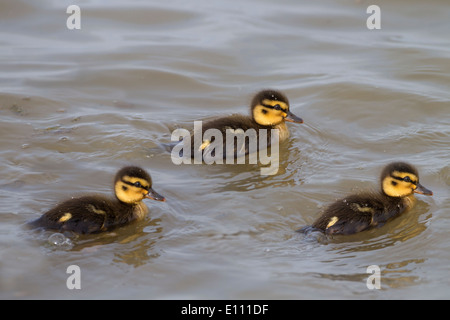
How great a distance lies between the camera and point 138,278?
4398mm

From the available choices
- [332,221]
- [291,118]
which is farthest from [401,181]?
[291,118]

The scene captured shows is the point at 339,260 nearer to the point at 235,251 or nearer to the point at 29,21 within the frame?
the point at 235,251

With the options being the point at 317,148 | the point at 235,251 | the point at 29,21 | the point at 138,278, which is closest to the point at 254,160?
the point at 317,148

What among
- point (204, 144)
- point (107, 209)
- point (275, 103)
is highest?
point (275, 103)

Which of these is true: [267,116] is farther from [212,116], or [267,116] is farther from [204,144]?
[204,144]

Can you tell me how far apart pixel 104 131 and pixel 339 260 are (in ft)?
9.01

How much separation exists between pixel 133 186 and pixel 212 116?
2.11 m

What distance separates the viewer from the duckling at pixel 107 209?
4855 mm

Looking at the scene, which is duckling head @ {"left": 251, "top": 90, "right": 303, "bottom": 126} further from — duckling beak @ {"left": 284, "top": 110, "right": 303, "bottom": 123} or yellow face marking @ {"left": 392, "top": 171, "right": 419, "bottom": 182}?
yellow face marking @ {"left": 392, "top": 171, "right": 419, "bottom": 182}

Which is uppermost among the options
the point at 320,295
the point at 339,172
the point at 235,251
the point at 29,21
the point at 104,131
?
the point at 29,21

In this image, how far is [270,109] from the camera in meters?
6.70

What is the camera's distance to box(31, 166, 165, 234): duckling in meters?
4.86

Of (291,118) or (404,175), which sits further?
(291,118)

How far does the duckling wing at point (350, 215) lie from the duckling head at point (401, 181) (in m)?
0.21
